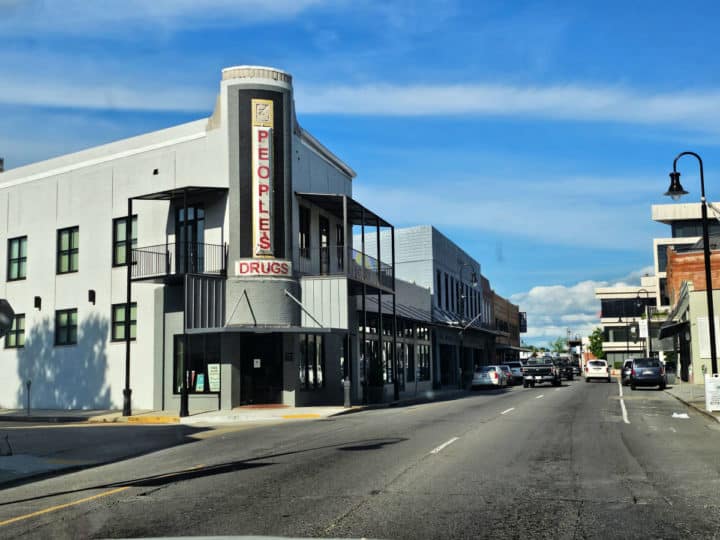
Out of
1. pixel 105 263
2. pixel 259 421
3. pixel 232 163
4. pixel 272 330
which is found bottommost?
pixel 259 421

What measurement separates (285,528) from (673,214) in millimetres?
103003

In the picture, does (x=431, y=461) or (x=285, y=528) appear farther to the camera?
(x=431, y=461)

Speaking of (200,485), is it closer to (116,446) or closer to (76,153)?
(116,446)

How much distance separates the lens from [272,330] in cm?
2652

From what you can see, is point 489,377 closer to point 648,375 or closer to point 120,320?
point 648,375

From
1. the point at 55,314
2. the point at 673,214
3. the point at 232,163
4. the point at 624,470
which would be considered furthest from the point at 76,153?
the point at 673,214

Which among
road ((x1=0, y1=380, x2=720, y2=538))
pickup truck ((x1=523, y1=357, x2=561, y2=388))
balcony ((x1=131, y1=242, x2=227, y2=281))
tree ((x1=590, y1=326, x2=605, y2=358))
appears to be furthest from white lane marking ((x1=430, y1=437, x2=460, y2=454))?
tree ((x1=590, y1=326, x2=605, y2=358))

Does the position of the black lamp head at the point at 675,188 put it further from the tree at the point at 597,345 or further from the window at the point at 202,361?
the tree at the point at 597,345

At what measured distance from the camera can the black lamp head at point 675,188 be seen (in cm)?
2395

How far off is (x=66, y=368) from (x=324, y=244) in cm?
1190

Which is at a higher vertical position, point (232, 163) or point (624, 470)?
point (232, 163)

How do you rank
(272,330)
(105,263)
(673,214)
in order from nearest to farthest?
(272,330) → (105,263) → (673,214)

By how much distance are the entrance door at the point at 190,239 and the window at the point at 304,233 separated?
3.88 m

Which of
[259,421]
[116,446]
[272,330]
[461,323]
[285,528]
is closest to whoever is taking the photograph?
[285,528]
